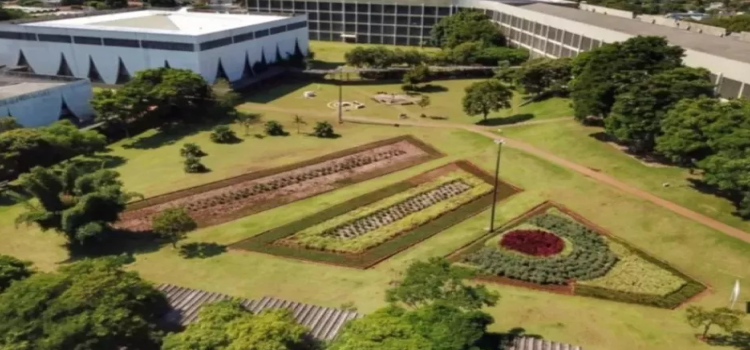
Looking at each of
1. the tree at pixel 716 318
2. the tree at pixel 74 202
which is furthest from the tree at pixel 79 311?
the tree at pixel 716 318

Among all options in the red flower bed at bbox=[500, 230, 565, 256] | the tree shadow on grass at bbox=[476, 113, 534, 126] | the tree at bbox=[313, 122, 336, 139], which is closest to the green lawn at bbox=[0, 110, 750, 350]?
the red flower bed at bbox=[500, 230, 565, 256]

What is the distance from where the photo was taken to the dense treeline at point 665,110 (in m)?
45.1

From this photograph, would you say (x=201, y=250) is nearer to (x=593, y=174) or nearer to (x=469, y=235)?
(x=469, y=235)

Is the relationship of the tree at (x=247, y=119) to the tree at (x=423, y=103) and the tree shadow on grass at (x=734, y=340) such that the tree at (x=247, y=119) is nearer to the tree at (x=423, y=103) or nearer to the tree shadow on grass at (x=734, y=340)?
the tree at (x=423, y=103)

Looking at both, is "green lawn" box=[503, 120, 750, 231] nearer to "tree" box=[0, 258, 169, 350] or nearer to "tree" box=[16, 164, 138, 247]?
"tree" box=[0, 258, 169, 350]

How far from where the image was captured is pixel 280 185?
53.2m

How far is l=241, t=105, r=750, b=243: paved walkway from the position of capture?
44812 mm

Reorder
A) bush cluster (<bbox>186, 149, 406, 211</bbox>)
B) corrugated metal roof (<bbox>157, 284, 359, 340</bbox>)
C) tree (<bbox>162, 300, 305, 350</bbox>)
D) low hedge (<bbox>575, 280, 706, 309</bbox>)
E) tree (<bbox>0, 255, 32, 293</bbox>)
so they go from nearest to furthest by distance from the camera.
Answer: tree (<bbox>162, 300, 305, 350</bbox>)
corrugated metal roof (<bbox>157, 284, 359, 340</bbox>)
tree (<bbox>0, 255, 32, 293</bbox>)
low hedge (<bbox>575, 280, 706, 309</bbox>)
bush cluster (<bbox>186, 149, 406, 211</bbox>)

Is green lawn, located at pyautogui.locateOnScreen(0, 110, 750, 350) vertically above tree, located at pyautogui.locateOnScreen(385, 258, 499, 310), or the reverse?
tree, located at pyautogui.locateOnScreen(385, 258, 499, 310)

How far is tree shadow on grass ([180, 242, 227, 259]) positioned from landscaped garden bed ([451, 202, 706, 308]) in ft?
55.0

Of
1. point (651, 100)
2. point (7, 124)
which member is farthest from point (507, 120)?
point (7, 124)

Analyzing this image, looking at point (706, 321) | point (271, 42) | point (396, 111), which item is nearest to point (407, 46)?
point (271, 42)

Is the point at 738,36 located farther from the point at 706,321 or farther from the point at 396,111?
the point at 706,321

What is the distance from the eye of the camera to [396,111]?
78.8 m
